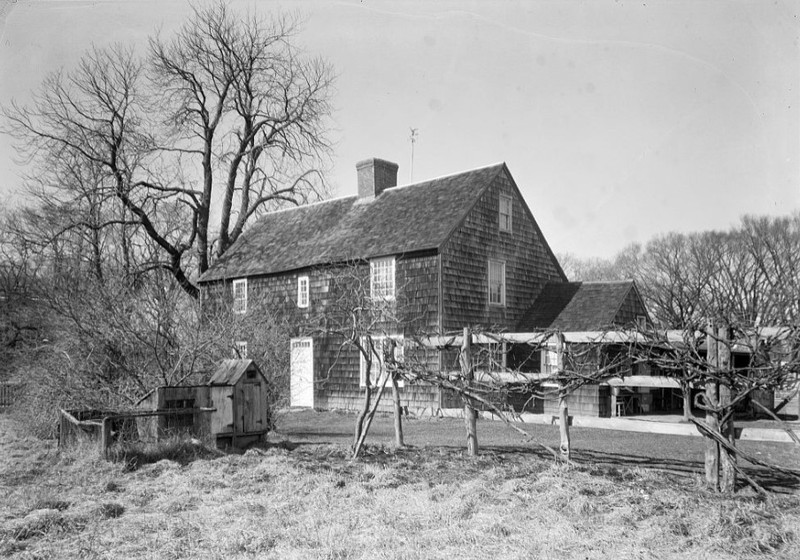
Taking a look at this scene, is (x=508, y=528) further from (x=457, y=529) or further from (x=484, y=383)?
(x=484, y=383)

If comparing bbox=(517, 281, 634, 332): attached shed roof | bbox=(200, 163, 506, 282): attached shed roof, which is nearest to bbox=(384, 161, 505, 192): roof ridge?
bbox=(200, 163, 506, 282): attached shed roof

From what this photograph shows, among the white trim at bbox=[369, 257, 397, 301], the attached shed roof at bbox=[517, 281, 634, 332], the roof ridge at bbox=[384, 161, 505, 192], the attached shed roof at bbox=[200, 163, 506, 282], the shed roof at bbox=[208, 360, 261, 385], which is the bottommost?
the shed roof at bbox=[208, 360, 261, 385]

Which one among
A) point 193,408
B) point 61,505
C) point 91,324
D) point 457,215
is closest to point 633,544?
point 61,505

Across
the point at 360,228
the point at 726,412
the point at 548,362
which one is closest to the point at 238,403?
the point at 726,412

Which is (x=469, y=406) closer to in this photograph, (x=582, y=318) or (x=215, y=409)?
(x=215, y=409)

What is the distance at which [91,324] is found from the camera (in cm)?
1422

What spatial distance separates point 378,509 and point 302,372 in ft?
60.2

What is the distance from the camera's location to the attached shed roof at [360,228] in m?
23.0

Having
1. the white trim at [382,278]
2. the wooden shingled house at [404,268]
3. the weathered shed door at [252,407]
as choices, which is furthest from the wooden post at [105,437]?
the white trim at [382,278]

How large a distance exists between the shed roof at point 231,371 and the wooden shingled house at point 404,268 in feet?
25.1

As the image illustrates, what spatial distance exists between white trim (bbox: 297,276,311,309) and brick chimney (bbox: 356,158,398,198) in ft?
14.8

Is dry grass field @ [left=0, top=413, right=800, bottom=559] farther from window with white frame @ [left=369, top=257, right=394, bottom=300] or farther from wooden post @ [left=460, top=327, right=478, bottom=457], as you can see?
window with white frame @ [left=369, top=257, right=394, bottom=300]

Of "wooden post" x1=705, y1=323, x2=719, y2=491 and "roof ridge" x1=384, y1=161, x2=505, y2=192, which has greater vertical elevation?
"roof ridge" x1=384, y1=161, x2=505, y2=192

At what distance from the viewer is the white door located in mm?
25312
